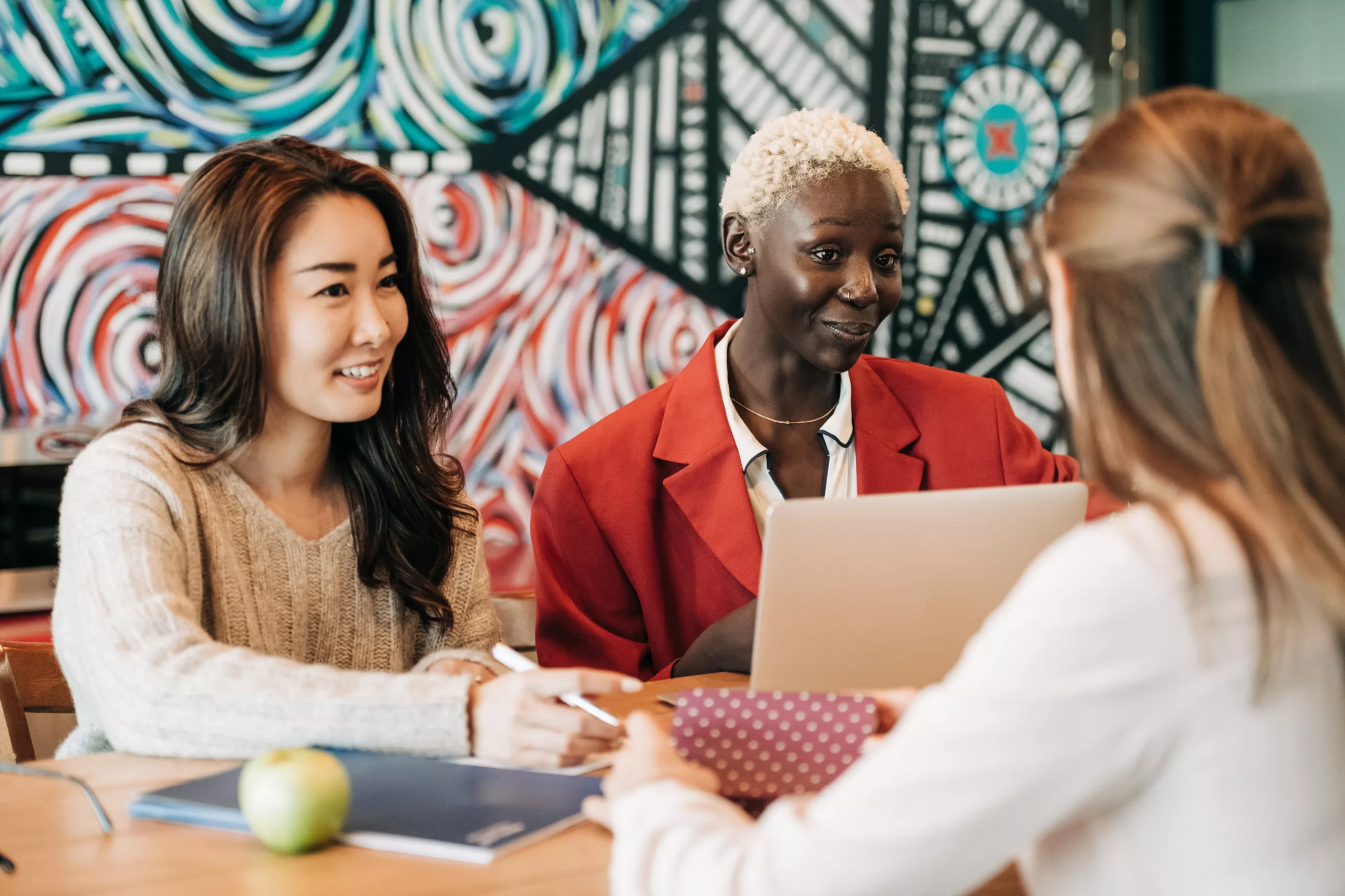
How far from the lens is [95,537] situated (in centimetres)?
147

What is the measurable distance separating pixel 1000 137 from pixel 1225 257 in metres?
3.56

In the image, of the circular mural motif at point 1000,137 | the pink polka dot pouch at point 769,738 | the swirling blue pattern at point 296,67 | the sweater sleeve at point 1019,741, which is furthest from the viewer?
the circular mural motif at point 1000,137

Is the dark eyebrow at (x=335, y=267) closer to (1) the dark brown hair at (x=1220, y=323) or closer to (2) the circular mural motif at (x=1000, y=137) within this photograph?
(1) the dark brown hair at (x=1220, y=323)

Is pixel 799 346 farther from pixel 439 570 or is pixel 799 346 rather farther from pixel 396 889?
pixel 396 889

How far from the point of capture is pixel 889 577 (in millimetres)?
1413

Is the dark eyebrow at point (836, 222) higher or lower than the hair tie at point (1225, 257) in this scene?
higher

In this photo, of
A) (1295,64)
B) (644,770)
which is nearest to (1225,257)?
(644,770)

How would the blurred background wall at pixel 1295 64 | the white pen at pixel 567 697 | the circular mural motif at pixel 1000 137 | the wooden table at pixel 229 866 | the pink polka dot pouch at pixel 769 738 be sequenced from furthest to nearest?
the blurred background wall at pixel 1295 64, the circular mural motif at pixel 1000 137, the white pen at pixel 567 697, the pink polka dot pouch at pixel 769 738, the wooden table at pixel 229 866

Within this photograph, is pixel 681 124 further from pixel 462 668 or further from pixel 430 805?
pixel 430 805

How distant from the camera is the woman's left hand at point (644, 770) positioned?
41.0 inches

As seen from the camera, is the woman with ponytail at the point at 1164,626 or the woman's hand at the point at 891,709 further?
the woman's hand at the point at 891,709

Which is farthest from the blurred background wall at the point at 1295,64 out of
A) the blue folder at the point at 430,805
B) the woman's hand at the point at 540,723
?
the blue folder at the point at 430,805

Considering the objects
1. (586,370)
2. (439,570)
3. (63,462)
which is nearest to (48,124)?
(63,462)

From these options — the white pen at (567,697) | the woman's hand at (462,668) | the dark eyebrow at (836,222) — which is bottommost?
the woman's hand at (462,668)
